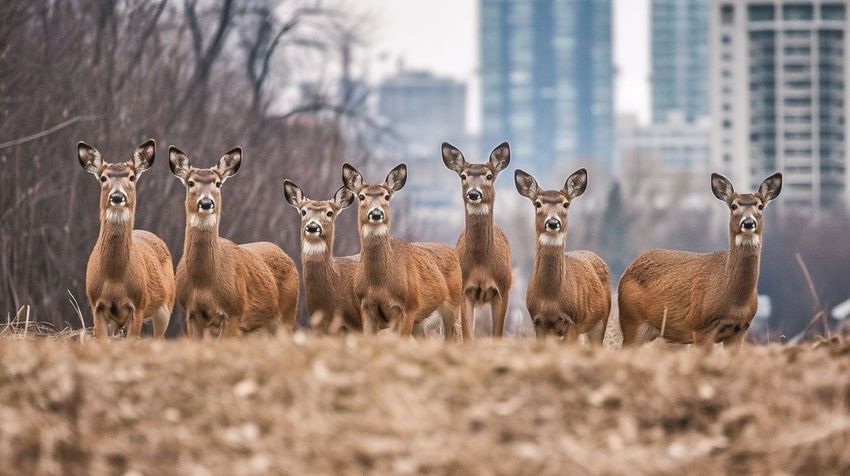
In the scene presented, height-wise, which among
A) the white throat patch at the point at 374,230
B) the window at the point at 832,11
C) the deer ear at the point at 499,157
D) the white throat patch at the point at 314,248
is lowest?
the white throat patch at the point at 314,248

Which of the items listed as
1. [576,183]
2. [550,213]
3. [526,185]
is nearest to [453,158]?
[526,185]

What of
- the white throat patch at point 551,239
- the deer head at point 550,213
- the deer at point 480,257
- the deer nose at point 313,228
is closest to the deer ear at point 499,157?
the deer at point 480,257

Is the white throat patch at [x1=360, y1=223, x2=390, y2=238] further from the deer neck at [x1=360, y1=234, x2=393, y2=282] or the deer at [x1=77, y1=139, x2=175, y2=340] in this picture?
the deer at [x1=77, y1=139, x2=175, y2=340]

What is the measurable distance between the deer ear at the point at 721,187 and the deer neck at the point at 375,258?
2600 mm

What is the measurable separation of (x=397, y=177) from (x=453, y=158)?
1.59 feet

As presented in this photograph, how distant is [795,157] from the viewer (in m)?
147

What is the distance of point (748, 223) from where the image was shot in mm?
15398

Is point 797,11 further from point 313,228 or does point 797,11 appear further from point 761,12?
point 313,228

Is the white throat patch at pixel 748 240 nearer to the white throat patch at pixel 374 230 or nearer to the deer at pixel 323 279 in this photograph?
the white throat patch at pixel 374 230

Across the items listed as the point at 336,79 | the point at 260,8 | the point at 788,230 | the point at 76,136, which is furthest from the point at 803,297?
the point at 76,136

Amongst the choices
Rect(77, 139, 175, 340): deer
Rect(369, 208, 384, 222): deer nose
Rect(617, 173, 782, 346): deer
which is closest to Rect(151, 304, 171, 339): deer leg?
Rect(77, 139, 175, 340): deer

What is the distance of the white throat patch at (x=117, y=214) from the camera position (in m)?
15.8

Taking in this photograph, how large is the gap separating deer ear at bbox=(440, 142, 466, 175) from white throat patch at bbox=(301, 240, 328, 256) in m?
1.27

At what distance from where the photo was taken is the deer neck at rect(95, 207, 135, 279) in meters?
15.7
